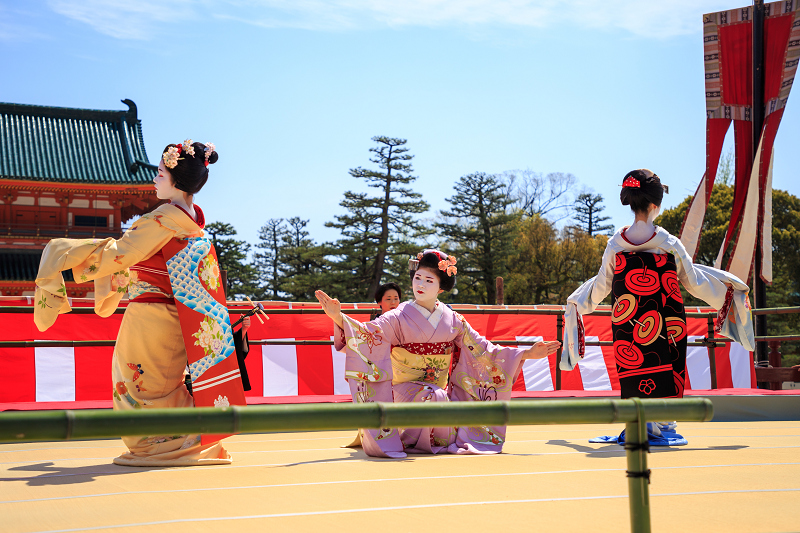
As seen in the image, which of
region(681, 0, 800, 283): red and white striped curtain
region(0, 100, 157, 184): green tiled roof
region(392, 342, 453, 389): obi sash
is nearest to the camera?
region(392, 342, 453, 389): obi sash

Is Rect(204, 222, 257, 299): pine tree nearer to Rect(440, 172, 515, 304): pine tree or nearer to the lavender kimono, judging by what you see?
Rect(440, 172, 515, 304): pine tree

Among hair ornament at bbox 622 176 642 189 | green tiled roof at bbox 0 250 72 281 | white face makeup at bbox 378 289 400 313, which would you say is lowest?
white face makeup at bbox 378 289 400 313

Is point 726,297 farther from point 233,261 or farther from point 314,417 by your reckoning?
point 233,261

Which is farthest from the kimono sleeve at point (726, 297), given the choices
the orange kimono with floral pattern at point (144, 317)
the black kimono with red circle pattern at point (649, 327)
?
the orange kimono with floral pattern at point (144, 317)

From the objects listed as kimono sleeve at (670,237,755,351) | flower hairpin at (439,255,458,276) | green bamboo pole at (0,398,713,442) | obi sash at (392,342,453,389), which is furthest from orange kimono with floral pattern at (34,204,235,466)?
kimono sleeve at (670,237,755,351)

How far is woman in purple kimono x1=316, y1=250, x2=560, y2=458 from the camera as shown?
420 centimetres

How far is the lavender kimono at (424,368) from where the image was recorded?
420 cm

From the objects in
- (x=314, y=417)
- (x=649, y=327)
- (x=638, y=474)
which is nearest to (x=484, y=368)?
(x=649, y=327)

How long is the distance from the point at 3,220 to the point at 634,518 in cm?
2238

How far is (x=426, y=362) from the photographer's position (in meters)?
4.36

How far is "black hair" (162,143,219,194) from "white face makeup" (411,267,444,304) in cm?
136

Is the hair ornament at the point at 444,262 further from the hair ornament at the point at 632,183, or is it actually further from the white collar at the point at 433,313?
the hair ornament at the point at 632,183

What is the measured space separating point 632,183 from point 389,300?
2.17m

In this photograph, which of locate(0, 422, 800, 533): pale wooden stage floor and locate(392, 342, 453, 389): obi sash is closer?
locate(0, 422, 800, 533): pale wooden stage floor
